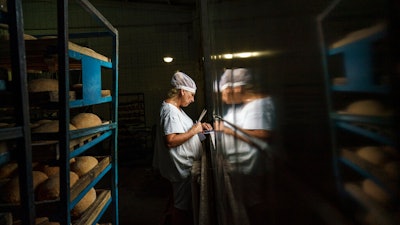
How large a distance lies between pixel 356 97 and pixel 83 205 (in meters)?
2.16

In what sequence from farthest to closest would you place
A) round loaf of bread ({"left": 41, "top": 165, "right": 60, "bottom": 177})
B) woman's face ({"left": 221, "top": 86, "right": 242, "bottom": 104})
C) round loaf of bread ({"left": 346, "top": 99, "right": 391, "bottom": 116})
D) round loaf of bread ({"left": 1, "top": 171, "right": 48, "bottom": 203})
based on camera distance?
1. round loaf of bread ({"left": 41, "top": 165, "right": 60, "bottom": 177})
2. round loaf of bread ({"left": 1, "top": 171, "right": 48, "bottom": 203})
3. woman's face ({"left": 221, "top": 86, "right": 242, "bottom": 104})
4. round loaf of bread ({"left": 346, "top": 99, "right": 391, "bottom": 116})

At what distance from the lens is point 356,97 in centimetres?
14

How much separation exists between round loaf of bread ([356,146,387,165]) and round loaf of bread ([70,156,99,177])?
2.09 metres

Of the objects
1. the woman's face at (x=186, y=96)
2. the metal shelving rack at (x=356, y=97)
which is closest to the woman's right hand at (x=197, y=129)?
the woman's face at (x=186, y=96)

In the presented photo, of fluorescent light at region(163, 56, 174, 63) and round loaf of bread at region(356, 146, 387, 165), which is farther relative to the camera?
fluorescent light at region(163, 56, 174, 63)

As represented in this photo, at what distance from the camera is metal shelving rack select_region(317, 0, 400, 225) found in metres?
0.12

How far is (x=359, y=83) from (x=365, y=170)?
4cm

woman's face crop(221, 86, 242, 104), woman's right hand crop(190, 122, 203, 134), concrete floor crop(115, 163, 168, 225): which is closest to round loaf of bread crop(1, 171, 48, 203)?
woman's face crop(221, 86, 242, 104)

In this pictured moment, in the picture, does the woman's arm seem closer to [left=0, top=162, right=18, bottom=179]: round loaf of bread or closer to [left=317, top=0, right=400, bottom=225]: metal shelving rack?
[left=0, top=162, right=18, bottom=179]: round loaf of bread

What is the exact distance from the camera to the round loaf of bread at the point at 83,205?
1.92 metres

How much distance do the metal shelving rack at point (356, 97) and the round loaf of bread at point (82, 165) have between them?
6.80 ft

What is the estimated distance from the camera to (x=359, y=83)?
0.45 ft

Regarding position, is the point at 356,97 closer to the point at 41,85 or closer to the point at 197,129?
the point at 41,85

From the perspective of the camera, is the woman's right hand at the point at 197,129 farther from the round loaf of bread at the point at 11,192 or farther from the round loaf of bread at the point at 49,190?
the round loaf of bread at the point at 11,192
